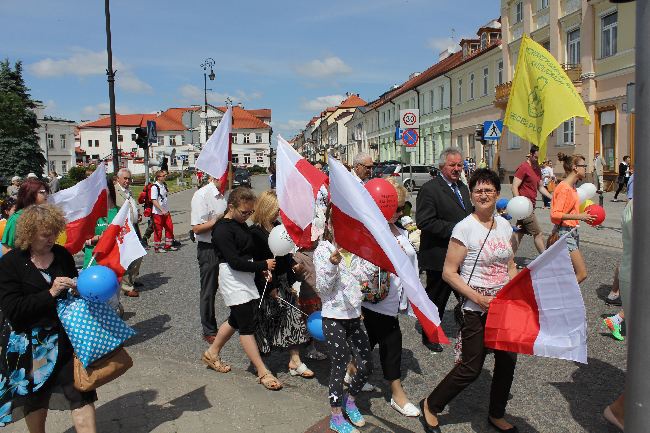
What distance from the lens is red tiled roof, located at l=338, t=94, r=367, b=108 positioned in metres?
125

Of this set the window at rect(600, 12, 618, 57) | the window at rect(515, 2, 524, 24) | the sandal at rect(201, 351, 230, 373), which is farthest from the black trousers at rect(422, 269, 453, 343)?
the window at rect(515, 2, 524, 24)

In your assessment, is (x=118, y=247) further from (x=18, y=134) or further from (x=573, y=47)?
(x=18, y=134)

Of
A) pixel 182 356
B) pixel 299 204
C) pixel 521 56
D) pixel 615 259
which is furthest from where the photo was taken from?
pixel 615 259

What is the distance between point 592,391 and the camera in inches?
174

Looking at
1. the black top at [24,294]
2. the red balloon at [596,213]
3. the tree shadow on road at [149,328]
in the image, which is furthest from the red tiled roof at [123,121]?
the black top at [24,294]

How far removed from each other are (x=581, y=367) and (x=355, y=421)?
219 cm

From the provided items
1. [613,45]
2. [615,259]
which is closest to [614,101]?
[613,45]

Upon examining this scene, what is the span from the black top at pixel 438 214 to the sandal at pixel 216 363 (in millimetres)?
2104

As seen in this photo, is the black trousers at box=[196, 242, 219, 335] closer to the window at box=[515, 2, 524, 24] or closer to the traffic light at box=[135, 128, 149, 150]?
the traffic light at box=[135, 128, 149, 150]

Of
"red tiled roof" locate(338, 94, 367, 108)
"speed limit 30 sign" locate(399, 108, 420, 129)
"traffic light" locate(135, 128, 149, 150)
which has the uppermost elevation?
"red tiled roof" locate(338, 94, 367, 108)

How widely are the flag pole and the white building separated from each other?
93.3 m

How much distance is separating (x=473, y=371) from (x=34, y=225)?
9.15 ft

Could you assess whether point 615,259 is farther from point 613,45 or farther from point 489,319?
point 613,45

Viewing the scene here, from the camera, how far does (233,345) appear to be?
19.4 ft
